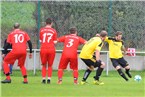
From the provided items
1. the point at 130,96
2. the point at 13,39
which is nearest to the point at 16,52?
the point at 13,39

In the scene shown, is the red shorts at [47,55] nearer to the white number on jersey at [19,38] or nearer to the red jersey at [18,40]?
the red jersey at [18,40]

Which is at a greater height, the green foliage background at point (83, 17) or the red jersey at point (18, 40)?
the green foliage background at point (83, 17)

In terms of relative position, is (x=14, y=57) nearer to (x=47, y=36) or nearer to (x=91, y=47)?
(x=47, y=36)

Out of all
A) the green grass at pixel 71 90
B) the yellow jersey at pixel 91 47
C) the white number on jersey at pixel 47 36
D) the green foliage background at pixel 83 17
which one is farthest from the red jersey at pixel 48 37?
the green foliage background at pixel 83 17

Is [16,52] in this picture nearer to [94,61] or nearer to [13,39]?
[13,39]

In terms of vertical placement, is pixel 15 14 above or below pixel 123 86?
above

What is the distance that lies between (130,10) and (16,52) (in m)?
9.28

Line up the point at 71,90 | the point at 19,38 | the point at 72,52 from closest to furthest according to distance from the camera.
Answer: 1. the point at 71,90
2. the point at 19,38
3. the point at 72,52

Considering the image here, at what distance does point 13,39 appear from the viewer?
1977cm

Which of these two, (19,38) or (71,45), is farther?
(71,45)

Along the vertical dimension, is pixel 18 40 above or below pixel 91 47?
above

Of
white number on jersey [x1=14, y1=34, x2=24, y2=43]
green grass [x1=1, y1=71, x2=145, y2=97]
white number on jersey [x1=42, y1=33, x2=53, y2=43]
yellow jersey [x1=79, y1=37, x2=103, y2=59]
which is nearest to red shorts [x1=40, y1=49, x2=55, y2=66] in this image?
white number on jersey [x1=42, y1=33, x2=53, y2=43]

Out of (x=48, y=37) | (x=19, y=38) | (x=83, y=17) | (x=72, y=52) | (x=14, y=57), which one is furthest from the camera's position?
(x=83, y=17)

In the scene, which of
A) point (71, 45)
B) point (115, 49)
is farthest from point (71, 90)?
point (115, 49)
